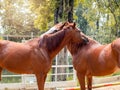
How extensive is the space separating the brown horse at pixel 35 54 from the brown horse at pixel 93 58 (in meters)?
0.49

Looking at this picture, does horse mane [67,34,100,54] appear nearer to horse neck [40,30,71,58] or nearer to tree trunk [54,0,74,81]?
horse neck [40,30,71,58]

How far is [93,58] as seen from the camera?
200 inches

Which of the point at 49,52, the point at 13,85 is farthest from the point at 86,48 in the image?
the point at 13,85

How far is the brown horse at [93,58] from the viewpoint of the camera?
15.1 feet

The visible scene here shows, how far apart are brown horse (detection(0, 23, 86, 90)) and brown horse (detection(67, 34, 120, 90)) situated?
1.60 feet

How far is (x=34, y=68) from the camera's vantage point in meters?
4.75

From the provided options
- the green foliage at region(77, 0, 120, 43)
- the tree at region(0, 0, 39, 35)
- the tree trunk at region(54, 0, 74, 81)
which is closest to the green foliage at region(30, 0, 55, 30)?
the tree trunk at region(54, 0, 74, 81)

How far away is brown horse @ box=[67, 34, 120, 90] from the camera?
4603mm

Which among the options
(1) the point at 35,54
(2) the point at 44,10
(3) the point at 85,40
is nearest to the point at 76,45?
(3) the point at 85,40

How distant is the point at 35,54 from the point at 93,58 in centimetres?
109

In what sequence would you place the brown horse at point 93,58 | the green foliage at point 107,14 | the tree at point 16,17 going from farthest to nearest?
the tree at point 16,17 → the green foliage at point 107,14 → the brown horse at point 93,58

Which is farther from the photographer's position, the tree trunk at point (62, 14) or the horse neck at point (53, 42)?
the tree trunk at point (62, 14)

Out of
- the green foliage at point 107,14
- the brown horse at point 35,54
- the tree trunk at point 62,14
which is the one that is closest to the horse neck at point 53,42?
the brown horse at point 35,54

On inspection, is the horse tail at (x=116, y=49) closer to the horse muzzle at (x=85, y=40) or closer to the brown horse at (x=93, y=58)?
the brown horse at (x=93, y=58)
